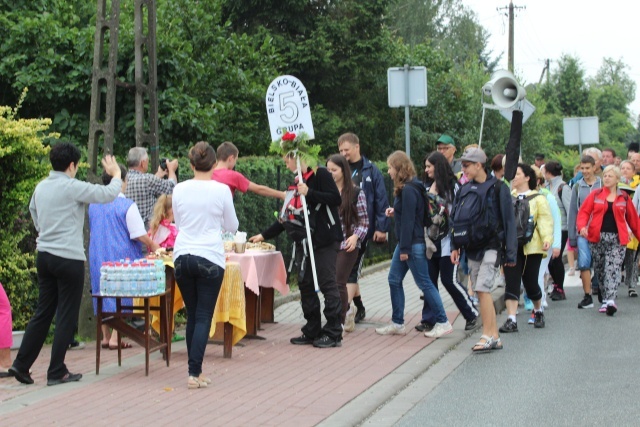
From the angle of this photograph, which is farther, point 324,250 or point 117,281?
point 324,250

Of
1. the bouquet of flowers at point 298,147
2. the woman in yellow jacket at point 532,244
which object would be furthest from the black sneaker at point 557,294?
the bouquet of flowers at point 298,147

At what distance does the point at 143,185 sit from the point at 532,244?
445cm

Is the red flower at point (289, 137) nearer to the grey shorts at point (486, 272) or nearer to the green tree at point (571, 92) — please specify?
the grey shorts at point (486, 272)

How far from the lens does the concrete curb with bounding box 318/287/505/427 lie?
758 centimetres

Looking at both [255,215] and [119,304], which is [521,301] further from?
[119,304]

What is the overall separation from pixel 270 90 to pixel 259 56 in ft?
45.0

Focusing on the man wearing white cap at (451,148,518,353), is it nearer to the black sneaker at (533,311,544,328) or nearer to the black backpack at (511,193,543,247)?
the black backpack at (511,193,543,247)

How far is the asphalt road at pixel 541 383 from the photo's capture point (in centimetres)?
766

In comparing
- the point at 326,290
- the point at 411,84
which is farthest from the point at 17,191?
the point at 411,84

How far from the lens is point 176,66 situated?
597 inches

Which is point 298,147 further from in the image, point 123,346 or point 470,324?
point 470,324

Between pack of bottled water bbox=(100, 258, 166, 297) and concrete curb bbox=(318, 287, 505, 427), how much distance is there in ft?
6.53

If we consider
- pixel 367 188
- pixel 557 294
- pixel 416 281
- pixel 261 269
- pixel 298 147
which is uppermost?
pixel 298 147

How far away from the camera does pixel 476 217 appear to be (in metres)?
10.5
